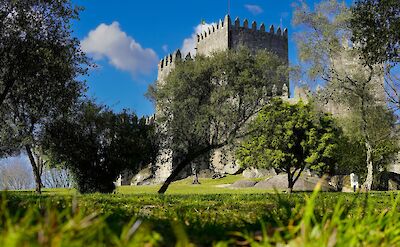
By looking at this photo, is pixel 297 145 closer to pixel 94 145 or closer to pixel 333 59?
pixel 333 59

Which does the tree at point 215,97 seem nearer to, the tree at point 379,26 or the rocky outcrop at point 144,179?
the tree at point 379,26

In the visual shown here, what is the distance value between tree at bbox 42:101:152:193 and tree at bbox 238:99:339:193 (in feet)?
44.7

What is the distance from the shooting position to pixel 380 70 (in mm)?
33344

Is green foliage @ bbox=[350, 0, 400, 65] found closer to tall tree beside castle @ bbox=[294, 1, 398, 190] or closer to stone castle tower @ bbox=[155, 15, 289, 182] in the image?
tall tree beside castle @ bbox=[294, 1, 398, 190]

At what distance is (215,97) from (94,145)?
9425 millimetres

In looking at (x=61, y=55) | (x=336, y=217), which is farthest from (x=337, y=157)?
(x=336, y=217)

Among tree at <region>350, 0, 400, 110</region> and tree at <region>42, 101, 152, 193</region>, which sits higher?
tree at <region>350, 0, 400, 110</region>

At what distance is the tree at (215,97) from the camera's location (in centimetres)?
3050

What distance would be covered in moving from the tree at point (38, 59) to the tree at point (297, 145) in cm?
2142

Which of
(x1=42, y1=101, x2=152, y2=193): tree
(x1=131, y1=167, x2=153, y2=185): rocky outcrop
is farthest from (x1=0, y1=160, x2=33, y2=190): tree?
(x1=42, y1=101, x2=152, y2=193): tree

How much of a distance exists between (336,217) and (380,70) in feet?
110

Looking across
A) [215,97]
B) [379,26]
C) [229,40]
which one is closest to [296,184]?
[215,97]

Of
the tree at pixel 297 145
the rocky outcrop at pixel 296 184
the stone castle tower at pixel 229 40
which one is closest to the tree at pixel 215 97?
the tree at pixel 297 145

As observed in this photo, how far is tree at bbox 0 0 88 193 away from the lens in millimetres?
22891
